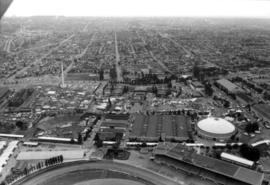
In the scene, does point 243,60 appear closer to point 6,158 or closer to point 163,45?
point 163,45

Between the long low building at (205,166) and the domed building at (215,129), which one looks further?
the domed building at (215,129)

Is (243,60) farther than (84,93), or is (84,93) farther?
(243,60)

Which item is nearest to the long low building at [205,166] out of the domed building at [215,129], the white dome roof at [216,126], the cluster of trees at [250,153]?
the cluster of trees at [250,153]

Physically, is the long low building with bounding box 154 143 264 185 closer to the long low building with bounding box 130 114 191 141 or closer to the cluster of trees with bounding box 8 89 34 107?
the long low building with bounding box 130 114 191 141

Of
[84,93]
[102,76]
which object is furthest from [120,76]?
[84,93]

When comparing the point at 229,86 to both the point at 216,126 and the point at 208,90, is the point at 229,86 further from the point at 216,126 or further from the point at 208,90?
the point at 216,126

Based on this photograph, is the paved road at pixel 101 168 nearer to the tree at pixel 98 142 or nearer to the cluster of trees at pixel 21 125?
the tree at pixel 98 142
